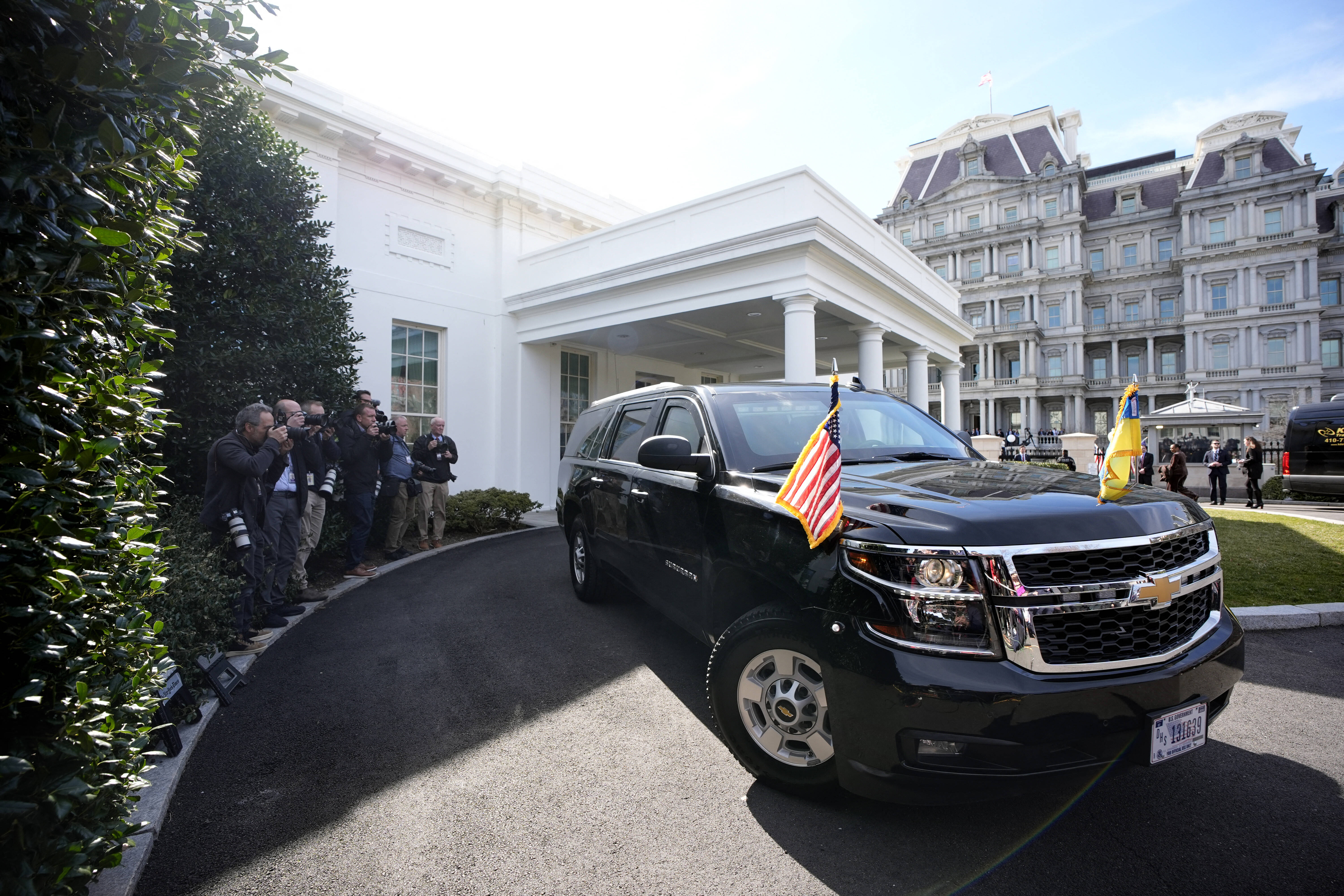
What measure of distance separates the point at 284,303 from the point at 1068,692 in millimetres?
8727

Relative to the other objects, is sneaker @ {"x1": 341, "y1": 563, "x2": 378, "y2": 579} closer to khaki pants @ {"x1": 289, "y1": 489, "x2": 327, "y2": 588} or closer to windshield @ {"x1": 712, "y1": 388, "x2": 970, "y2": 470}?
khaki pants @ {"x1": 289, "y1": 489, "x2": 327, "y2": 588}

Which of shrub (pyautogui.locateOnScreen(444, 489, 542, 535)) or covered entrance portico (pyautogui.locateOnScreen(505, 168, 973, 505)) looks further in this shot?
shrub (pyautogui.locateOnScreen(444, 489, 542, 535))

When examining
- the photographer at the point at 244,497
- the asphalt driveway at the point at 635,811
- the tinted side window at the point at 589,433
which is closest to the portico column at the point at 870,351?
the tinted side window at the point at 589,433

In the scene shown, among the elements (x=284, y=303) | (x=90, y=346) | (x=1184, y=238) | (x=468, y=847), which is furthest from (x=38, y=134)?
(x=1184, y=238)

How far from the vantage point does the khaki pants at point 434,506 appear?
30.8 ft

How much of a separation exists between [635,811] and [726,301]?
9621 mm

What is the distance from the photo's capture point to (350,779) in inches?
119

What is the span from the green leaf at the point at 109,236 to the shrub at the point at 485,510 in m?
8.97

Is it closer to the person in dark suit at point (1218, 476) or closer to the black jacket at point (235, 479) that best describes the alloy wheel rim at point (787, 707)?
the black jacket at point (235, 479)

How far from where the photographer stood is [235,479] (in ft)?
16.0

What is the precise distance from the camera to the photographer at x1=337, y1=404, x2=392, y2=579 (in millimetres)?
7391

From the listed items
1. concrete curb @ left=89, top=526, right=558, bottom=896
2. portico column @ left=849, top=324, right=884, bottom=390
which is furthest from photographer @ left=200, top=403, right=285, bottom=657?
portico column @ left=849, top=324, right=884, bottom=390

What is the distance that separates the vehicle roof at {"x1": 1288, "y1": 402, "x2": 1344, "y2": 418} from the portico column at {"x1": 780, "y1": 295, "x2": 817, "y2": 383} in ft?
38.2

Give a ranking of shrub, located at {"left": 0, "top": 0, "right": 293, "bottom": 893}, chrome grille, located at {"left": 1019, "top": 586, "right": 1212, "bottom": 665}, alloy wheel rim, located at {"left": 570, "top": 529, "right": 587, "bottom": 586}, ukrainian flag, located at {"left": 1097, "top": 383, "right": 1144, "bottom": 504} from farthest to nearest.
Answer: alloy wheel rim, located at {"left": 570, "top": 529, "right": 587, "bottom": 586}
ukrainian flag, located at {"left": 1097, "top": 383, "right": 1144, "bottom": 504}
chrome grille, located at {"left": 1019, "top": 586, "right": 1212, "bottom": 665}
shrub, located at {"left": 0, "top": 0, "right": 293, "bottom": 893}
